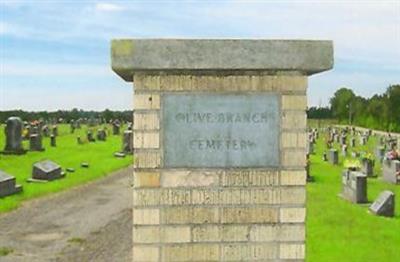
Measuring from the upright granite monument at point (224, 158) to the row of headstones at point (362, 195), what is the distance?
9921 millimetres

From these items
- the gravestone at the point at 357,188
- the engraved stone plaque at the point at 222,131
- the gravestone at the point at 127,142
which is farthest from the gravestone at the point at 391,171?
the engraved stone plaque at the point at 222,131

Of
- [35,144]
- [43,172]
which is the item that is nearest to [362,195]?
[43,172]

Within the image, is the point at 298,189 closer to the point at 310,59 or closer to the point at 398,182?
the point at 310,59

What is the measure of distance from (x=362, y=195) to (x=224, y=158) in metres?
12.3

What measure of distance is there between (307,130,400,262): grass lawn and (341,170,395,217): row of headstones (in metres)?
0.21

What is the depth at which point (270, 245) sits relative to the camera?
555 cm

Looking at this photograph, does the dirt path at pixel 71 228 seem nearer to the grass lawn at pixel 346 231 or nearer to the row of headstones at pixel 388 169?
the grass lawn at pixel 346 231

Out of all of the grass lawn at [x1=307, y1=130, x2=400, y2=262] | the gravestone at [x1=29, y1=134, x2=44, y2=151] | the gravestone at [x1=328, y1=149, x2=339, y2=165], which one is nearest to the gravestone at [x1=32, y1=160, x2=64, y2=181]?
the grass lawn at [x1=307, y1=130, x2=400, y2=262]

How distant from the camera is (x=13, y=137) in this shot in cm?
2947

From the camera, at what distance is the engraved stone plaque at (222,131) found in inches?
216

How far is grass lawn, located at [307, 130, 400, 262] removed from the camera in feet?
35.9

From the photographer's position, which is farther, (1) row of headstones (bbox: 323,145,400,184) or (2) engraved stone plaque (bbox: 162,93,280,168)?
(1) row of headstones (bbox: 323,145,400,184)

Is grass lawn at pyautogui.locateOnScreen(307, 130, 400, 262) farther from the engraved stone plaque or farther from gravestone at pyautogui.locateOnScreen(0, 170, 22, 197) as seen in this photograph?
gravestone at pyautogui.locateOnScreen(0, 170, 22, 197)

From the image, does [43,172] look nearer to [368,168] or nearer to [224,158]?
[368,168]
